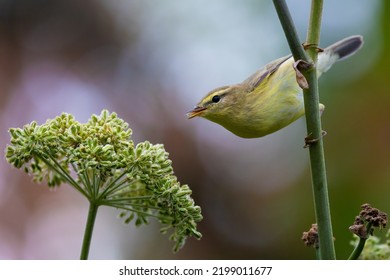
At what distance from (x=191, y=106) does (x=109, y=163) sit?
4.60 ft

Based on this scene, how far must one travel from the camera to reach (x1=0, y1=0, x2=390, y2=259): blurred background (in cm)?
181

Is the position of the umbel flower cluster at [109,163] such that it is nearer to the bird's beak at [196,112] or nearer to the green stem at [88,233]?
the green stem at [88,233]

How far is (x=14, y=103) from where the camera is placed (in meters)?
2.14

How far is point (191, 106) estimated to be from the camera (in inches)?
89.4

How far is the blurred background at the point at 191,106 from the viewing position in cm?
181

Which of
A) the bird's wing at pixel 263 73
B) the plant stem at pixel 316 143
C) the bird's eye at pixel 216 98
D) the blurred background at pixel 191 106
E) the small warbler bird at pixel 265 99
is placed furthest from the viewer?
the blurred background at pixel 191 106

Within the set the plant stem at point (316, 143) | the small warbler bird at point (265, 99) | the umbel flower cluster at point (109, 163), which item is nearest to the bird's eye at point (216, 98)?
the small warbler bird at point (265, 99)

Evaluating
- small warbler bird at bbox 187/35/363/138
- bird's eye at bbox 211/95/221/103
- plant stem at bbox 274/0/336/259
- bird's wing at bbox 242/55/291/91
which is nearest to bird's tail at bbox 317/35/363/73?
small warbler bird at bbox 187/35/363/138

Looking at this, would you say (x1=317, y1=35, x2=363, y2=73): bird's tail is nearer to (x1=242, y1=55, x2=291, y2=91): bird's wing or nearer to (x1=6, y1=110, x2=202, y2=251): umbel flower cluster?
(x1=242, y1=55, x2=291, y2=91): bird's wing

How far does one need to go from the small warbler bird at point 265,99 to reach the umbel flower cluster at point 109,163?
0.44 m

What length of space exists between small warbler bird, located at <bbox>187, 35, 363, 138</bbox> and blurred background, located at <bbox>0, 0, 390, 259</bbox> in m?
0.15

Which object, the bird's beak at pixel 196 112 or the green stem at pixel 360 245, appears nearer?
the green stem at pixel 360 245
